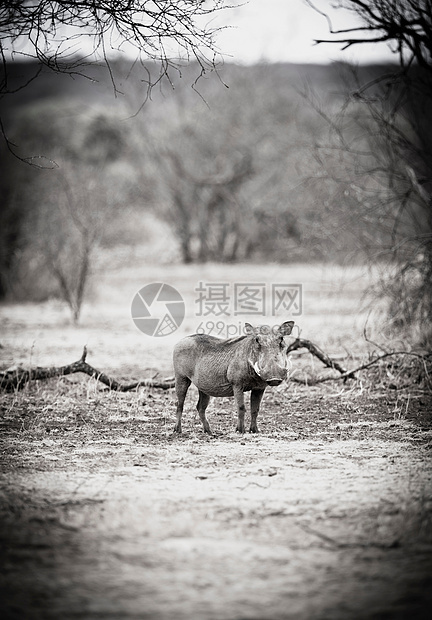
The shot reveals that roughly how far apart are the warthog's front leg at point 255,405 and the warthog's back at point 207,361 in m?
0.23

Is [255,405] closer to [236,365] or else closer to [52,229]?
[236,365]

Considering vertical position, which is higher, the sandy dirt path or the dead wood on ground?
the dead wood on ground

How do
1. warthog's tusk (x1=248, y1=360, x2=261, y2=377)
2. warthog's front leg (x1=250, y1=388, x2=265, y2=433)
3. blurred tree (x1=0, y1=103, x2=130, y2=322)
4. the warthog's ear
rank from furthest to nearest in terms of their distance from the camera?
blurred tree (x1=0, y1=103, x2=130, y2=322)
warthog's front leg (x1=250, y1=388, x2=265, y2=433)
the warthog's ear
warthog's tusk (x1=248, y1=360, x2=261, y2=377)

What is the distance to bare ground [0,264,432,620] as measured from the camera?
12.8ft

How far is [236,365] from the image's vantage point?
715 cm

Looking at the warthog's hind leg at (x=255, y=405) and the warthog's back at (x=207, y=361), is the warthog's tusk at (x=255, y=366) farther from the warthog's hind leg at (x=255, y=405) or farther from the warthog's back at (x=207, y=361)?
the warthog's hind leg at (x=255, y=405)

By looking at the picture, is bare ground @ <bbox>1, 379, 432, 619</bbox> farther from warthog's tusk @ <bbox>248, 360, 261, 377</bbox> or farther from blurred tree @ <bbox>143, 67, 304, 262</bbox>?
blurred tree @ <bbox>143, 67, 304, 262</bbox>

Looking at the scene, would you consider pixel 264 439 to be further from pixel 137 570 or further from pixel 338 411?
pixel 137 570

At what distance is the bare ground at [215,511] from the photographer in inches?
154

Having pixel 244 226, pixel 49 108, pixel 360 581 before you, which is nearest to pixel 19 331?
pixel 360 581

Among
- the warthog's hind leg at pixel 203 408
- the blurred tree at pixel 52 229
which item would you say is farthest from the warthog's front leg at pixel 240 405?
the blurred tree at pixel 52 229

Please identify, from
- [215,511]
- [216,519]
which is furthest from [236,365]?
[216,519]

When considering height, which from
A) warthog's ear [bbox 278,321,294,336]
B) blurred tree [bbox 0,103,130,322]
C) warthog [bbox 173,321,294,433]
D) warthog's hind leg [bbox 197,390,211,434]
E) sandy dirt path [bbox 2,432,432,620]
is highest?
blurred tree [bbox 0,103,130,322]

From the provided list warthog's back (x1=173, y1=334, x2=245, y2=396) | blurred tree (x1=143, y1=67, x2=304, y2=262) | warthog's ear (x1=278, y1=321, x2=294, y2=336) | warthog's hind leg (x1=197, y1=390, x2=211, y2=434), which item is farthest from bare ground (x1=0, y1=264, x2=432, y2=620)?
blurred tree (x1=143, y1=67, x2=304, y2=262)
